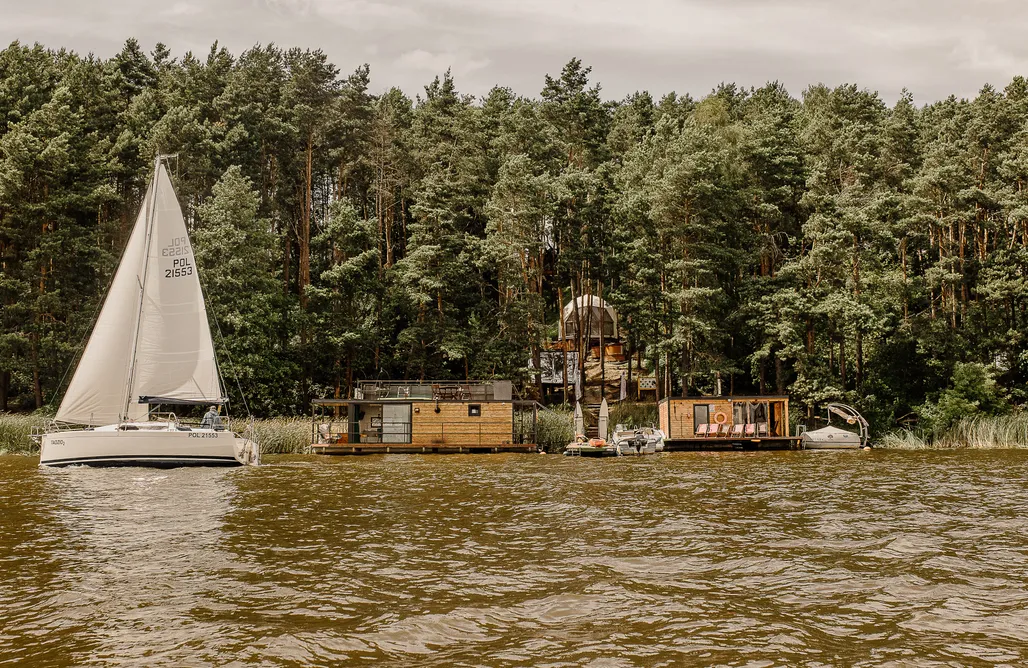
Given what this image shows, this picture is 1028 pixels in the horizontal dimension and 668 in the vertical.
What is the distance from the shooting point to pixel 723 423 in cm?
4772

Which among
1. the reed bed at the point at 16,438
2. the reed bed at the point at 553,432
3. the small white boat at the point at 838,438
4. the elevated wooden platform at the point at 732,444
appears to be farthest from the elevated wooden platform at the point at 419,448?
the small white boat at the point at 838,438

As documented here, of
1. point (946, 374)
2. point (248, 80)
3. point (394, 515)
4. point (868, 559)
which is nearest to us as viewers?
point (868, 559)

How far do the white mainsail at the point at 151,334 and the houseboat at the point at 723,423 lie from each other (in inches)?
1016

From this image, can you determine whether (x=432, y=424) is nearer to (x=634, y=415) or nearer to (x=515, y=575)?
(x=634, y=415)

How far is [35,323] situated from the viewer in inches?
2057

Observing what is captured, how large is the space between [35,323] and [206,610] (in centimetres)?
4846

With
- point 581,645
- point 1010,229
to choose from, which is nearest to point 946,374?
point 1010,229

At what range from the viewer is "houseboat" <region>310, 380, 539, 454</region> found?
144ft

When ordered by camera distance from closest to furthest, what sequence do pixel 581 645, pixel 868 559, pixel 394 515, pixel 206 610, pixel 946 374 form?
pixel 581 645
pixel 206 610
pixel 868 559
pixel 394 515
pixel 946 374

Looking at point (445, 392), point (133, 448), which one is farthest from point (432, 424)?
point (133, 448)

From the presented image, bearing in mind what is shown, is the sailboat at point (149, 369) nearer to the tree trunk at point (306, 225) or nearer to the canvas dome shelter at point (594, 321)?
the tree trunk at point (306, 225)

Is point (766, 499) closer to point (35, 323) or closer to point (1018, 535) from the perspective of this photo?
point (1018, 535)

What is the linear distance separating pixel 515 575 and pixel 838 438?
37.6 metres

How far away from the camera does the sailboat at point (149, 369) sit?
32094 millimetres
